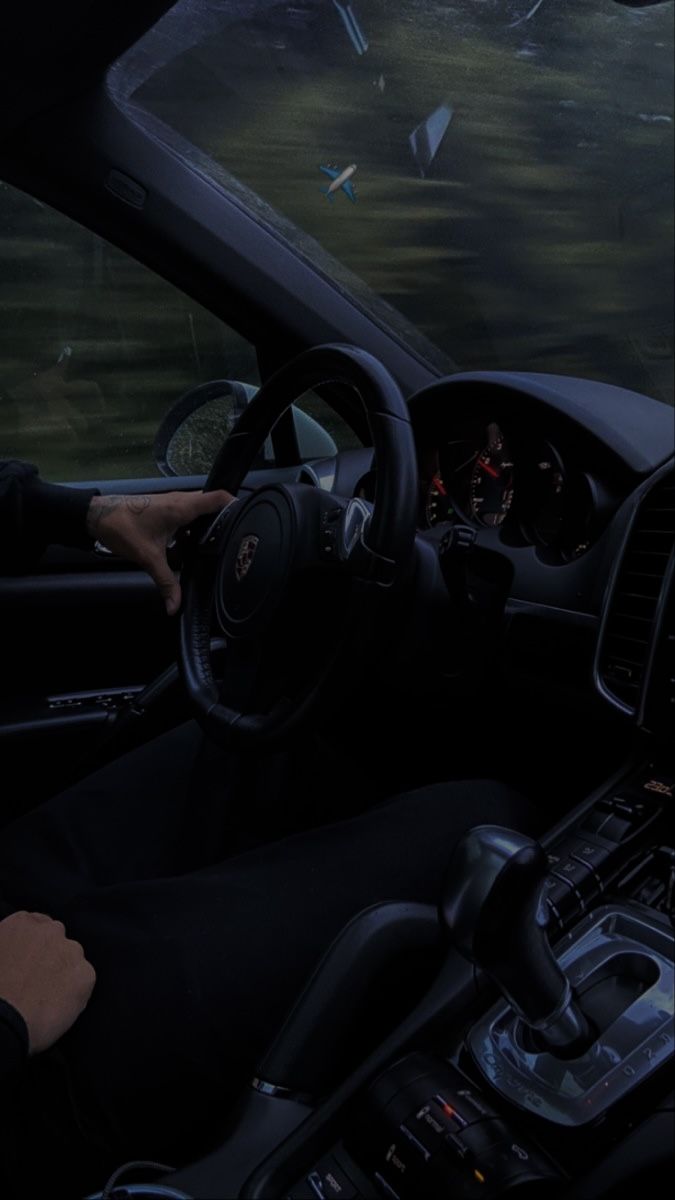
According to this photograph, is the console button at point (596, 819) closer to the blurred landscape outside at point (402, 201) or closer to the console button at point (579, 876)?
the console button at point (579, 876)

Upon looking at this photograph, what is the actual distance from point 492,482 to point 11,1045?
1.14 m

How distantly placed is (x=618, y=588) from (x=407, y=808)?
0.40 meters

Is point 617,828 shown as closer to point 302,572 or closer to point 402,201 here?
point 302,572

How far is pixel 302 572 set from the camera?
60.5 inches

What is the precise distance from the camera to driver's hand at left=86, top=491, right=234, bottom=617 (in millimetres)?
1802

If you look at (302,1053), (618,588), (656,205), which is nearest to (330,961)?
(302,1053)

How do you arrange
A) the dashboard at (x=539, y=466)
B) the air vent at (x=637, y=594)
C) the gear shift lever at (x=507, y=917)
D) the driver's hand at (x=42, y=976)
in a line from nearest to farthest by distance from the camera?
the gear shift lever at (x=507, y=917)
the driver's hand at (x=42, y=976)
the air vent at (x=637, y=594)
the dashboard at (x=539, y=466)

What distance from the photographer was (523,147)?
91.0 inches

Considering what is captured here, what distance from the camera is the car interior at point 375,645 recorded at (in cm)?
109

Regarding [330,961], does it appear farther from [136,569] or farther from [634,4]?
[634,4]

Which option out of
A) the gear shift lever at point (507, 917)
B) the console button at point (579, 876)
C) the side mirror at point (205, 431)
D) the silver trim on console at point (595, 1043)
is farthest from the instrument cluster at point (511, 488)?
the gear shift lever at point (507, 917)

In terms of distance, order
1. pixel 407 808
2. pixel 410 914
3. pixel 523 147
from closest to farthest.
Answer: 1. pixel 410 914
2. pixel 407 808
3. pixel 523 147

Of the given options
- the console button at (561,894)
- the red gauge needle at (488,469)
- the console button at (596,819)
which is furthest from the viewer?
the red gauge needle at (488,469)

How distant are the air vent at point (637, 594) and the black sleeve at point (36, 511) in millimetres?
806
